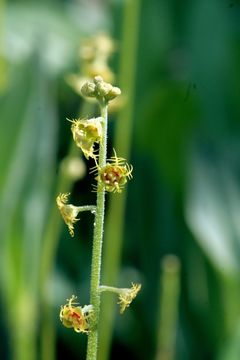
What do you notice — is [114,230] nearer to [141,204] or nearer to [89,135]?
[141,204]

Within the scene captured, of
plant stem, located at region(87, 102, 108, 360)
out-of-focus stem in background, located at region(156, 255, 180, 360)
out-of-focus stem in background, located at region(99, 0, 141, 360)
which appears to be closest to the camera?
plant stem, located at region(87, 102, 108, 360)

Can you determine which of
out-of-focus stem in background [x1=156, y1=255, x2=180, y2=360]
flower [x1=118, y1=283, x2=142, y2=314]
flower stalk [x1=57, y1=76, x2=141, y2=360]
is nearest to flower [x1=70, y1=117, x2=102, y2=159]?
flower stalk [x1=57, y1=76, x2=141, y2=360]

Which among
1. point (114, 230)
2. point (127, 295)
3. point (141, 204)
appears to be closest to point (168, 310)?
point (114, 230)

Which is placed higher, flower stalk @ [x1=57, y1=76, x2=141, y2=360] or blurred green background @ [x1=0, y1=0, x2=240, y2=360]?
blurred green background @ [x1=0, y1=0, x2=240, y2=360]

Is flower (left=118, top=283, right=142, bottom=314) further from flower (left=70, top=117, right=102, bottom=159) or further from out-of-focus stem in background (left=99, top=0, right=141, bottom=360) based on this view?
out-of-focus stem in background (left=99, top=0, right=141, bottom=360)

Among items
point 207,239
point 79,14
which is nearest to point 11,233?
point 207,239

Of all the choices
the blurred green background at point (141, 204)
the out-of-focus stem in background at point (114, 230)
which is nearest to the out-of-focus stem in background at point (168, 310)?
the blurred green background at point (141, 204)

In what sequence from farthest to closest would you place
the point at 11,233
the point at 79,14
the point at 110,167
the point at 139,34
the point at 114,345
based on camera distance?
the point at 79,14 < the point at 139,34 < the point at 114,345 < the point at 11,233 < the point at 110,167

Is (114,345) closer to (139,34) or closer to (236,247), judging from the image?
(236,247)
